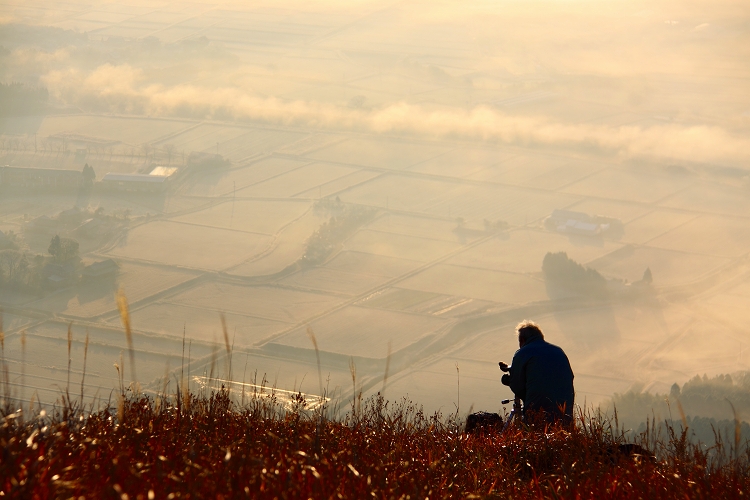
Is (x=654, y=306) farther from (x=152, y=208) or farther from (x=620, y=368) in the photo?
(x=152, y=208)

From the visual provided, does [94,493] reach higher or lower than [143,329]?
higher

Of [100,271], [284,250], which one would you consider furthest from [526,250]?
[100,271]

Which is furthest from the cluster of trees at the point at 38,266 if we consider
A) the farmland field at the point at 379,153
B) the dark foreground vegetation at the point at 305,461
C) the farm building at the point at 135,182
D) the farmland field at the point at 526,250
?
the dark foreground vegetation at the point at 305,461

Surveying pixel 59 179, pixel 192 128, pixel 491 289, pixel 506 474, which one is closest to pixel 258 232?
pixel 491 289

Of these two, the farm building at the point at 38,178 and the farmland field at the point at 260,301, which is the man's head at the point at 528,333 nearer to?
the farmland field at the point at 260,301

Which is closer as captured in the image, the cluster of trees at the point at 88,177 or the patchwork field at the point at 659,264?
the patchwork field at the point at 659,264

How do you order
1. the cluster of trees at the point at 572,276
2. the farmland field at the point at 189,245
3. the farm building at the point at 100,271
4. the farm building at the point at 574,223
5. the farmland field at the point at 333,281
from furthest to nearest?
1. the farm building at the point at 574,223
2. the farmland field at the point at 189,245
3. the cluster of trees at the point at 572,276
4. the farm building at the point at 100,271
5. the farmland field at the point at 333,281
